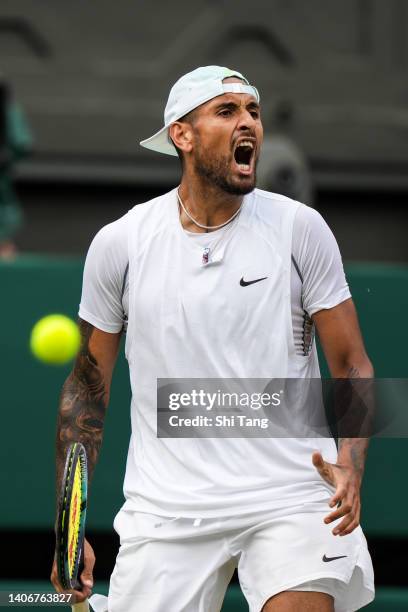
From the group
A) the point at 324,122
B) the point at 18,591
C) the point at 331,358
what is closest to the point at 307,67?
the point at 324,122

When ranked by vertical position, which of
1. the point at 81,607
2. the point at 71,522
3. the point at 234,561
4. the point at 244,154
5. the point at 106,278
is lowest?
the point at 81,607

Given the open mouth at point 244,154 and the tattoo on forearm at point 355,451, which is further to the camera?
the open mouth at point 244,154

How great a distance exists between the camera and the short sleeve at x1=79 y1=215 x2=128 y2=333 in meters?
3.96

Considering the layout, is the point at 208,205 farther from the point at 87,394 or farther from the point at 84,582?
the point at 84,582

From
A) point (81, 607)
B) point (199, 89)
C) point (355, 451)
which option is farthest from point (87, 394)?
point (199, 89)

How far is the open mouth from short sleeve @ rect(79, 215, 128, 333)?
0.40 m

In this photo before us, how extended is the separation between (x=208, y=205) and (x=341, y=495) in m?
0.99

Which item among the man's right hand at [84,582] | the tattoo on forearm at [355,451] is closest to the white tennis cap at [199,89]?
the tattoo on forearm at [355,451]

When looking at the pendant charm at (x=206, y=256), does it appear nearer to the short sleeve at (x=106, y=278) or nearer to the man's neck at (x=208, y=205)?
the man's neck at (x=208, y=205)

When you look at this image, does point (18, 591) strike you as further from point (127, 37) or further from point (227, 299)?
point (127, 37)

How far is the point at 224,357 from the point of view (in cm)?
378

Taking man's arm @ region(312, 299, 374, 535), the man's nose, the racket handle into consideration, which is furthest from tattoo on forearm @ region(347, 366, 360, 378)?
the racket handle

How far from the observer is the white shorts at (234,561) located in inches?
144

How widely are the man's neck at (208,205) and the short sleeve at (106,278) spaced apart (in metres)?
0.21
